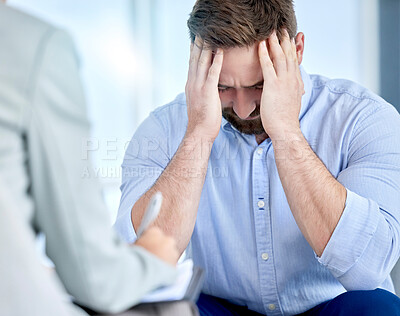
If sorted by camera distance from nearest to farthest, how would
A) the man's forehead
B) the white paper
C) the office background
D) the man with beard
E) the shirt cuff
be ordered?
the white paper
the shirt cuff
the man with beard
the man's forehead
the office background

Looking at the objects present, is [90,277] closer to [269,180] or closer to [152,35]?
[269,180]

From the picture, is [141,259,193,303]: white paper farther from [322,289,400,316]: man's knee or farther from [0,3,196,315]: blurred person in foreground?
[322,289,400,316]: man's knee

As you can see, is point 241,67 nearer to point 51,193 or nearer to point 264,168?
point 264,168

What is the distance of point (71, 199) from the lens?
73 cm

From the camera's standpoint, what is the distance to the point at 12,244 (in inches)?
26.2

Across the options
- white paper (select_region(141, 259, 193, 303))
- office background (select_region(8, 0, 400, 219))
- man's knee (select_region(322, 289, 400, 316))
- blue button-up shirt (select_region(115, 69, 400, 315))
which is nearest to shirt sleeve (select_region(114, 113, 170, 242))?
blue button-up shirt (select_region(115, 69, 400, 315))

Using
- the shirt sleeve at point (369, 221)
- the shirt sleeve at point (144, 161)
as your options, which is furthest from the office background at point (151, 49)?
the shirt sleeve at point (369, 221)

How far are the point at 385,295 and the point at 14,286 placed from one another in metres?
Result: 0.89

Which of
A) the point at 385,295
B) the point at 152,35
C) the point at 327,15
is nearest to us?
the point at 385,295

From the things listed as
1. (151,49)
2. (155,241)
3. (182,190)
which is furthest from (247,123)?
(151,49)

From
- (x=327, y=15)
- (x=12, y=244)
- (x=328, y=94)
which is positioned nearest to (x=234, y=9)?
(x=328, y=94)

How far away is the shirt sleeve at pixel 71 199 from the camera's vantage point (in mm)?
703

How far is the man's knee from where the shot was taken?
1.22 meters

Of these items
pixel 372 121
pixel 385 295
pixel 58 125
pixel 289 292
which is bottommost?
pixel 289 292
